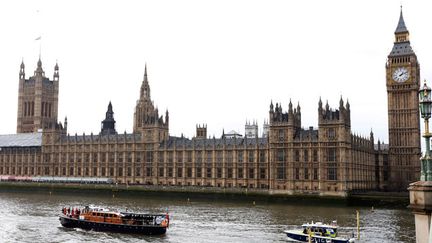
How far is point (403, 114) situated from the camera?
123 metres

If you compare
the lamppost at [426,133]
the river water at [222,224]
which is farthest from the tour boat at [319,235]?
the lamppost at [426,133]

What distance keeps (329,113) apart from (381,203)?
76.3ft

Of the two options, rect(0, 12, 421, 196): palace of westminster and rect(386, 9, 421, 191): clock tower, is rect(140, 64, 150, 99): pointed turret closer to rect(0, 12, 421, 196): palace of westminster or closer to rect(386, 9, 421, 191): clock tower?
rect(0, 12, 421, 196): palace of westminster

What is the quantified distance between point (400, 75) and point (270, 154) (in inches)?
1588

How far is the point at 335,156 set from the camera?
10400 cm

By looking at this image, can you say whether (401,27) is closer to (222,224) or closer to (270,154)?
(270,154)

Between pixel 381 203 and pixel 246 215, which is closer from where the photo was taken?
pixel 246 215

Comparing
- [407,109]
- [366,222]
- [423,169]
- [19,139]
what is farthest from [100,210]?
[19,139]

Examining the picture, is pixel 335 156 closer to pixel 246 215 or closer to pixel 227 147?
pixel 227 147

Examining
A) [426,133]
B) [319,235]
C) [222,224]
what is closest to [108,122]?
[222,224]

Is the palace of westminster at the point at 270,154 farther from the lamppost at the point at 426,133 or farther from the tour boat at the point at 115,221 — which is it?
the lamppost at the point at 426,133

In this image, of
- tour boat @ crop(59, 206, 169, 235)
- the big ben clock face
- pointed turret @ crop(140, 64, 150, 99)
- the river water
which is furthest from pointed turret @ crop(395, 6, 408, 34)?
tour boat @ crop(59, 206, 169, 235)

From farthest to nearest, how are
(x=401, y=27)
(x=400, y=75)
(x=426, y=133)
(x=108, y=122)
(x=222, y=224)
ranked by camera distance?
(x=108, y=122) → (x=401, y=27) → (x=400, y=75) → (x=222, y=224) → (x=426, y=133)

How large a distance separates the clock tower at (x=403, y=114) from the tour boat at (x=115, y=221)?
77667 millimetres
